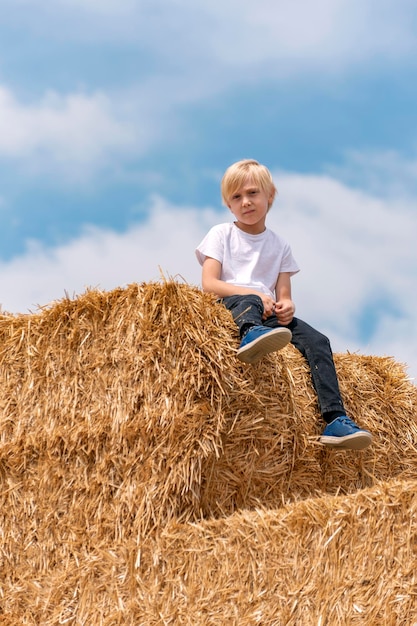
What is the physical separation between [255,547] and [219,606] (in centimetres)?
26

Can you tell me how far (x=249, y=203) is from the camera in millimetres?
4051

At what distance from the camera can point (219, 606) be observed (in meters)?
2.86

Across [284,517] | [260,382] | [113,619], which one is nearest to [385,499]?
[284,517]

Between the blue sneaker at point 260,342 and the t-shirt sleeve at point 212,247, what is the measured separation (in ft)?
2.42

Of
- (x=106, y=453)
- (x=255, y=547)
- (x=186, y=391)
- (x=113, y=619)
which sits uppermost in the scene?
(x=186, y=391)

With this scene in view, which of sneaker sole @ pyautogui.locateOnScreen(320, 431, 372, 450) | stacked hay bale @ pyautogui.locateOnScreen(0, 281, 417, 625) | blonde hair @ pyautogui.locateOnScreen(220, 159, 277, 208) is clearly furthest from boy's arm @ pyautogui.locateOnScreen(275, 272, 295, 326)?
sneaker sole @ pyautogui.locateOnScreen(320, 431, 372, 450)

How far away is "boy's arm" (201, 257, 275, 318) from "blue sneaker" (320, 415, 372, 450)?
614 millimetres

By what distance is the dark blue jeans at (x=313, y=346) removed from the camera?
140 inches

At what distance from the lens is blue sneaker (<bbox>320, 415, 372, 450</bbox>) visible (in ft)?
11.5

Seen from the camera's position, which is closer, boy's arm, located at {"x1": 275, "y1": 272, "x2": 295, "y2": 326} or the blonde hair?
boy's arm, located at {"x1": 275, "y1": 272, "x2": 295, "y2": 326}

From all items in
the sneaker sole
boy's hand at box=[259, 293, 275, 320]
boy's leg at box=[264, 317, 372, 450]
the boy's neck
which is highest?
the boy's neck

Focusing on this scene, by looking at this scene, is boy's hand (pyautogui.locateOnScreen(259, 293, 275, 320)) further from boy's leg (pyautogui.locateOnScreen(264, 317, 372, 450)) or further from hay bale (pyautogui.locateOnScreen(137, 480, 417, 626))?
hay bale (pyautogui.locateOnScreen(137, 480, 417, 626))

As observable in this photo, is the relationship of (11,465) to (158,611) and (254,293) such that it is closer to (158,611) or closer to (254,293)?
(158,611)

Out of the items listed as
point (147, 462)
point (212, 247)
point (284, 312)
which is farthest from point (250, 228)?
point (147, 462)
